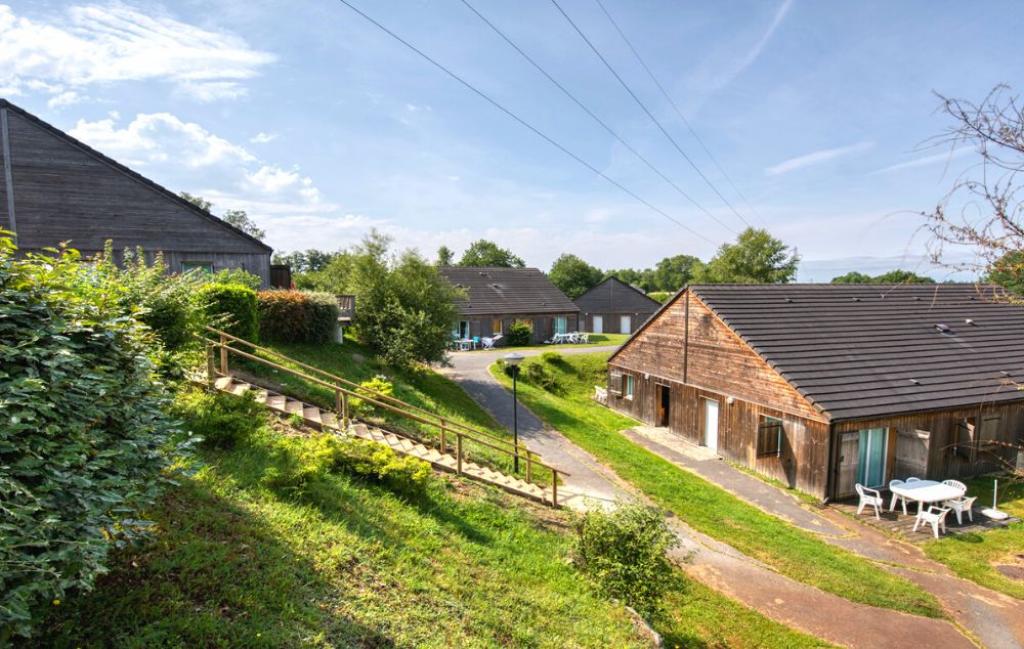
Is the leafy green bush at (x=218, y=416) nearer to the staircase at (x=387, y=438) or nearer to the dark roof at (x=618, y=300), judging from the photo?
the staircase at (x=387, y=438)

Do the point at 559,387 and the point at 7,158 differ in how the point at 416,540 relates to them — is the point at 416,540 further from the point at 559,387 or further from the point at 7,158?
the point at 559,387

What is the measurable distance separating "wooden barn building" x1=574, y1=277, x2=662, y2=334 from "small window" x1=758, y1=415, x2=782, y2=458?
112ft

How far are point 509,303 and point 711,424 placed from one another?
24.2 meters

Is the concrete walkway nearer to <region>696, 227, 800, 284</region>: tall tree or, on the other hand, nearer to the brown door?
the brown door

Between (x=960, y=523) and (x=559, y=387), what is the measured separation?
58.2ft

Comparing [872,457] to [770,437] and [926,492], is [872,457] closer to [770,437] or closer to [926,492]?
[926,492]

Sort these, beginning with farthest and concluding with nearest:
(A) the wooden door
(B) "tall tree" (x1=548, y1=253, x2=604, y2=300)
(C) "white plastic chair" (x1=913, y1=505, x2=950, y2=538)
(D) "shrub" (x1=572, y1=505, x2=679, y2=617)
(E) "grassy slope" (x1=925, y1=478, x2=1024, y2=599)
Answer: (B) "tall tree" (x1=548, y1=253, x2=604, y2=300) → (A) the wooden door → (C) "white plastic chair" (x1=913, y1=505, x2=950, y2=538) → (E) "grassy slope" (x1=925, y1=478, x2=1024, y2=599) → (D) "shrub" (x1=572, y1=505, x2=679, y2=617)

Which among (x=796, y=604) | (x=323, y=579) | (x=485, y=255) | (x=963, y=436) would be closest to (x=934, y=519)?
(x=963, y=436)

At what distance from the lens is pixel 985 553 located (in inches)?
445

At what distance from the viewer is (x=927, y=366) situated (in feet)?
55.7

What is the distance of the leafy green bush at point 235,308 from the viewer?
1262cm

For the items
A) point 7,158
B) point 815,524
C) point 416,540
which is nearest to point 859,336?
point 815,524

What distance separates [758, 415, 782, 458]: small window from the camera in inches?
→ 615

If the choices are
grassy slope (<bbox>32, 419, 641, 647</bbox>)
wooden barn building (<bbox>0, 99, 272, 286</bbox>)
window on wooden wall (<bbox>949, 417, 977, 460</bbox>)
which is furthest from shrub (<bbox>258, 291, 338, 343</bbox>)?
window on wooden wall (<bbox>949, 417, 977, 460</bbox>)
